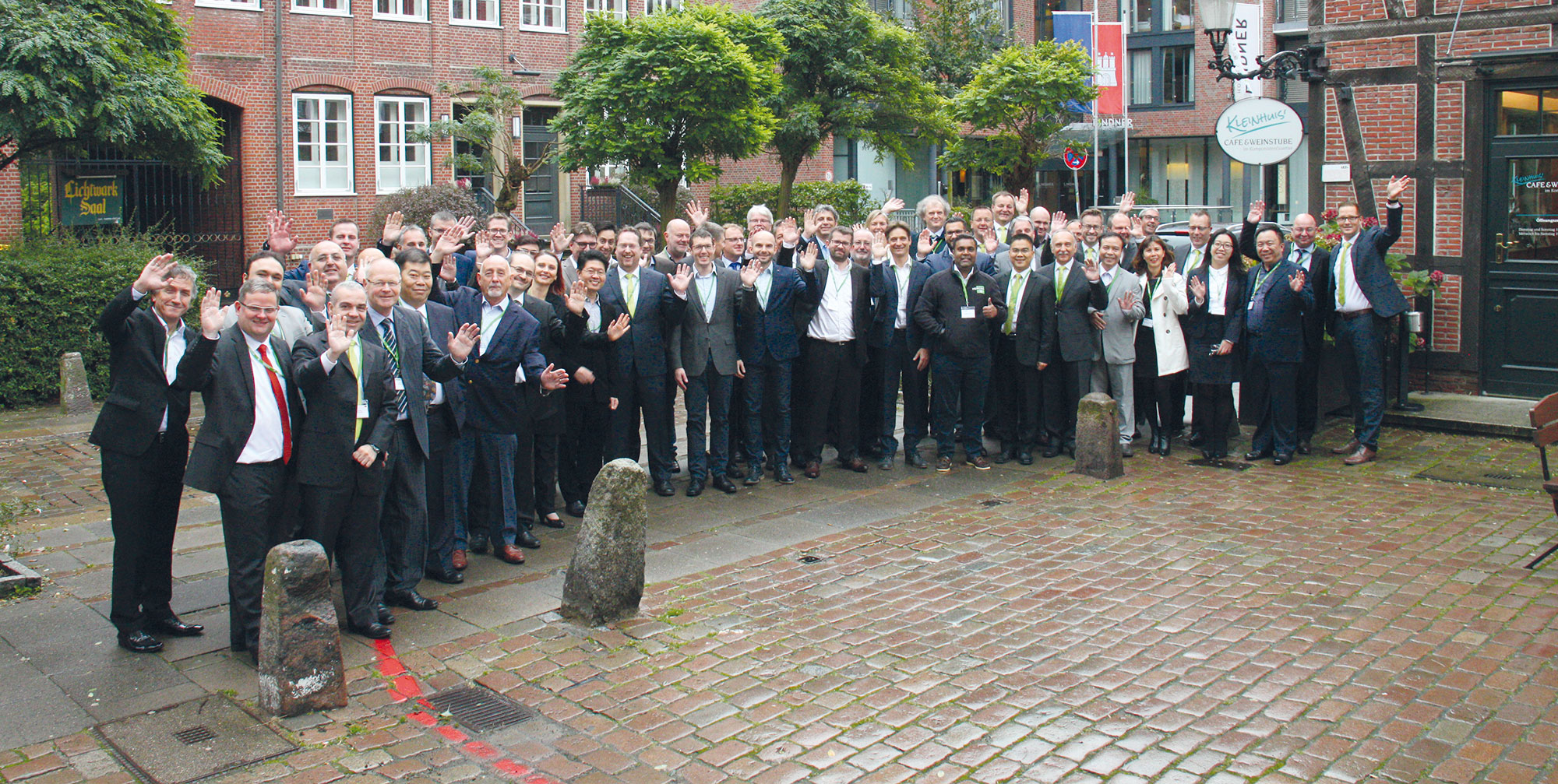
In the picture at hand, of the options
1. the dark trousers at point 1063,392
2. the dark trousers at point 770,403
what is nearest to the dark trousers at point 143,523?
the dark trousers at point 770,403

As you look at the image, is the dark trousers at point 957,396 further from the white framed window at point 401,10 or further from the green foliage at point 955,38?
the green foliage at point 955,38

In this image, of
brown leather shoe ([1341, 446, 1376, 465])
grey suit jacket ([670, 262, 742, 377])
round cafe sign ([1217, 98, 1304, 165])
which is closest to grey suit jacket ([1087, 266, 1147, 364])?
brown leather shoe ([1341, 446, 1376, 465])

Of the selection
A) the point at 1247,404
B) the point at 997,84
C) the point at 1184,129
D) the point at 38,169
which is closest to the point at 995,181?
the point at 1184,129

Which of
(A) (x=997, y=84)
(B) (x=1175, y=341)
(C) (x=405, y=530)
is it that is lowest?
(C) (x=405, y=530)

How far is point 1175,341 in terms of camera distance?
1071 centimetres

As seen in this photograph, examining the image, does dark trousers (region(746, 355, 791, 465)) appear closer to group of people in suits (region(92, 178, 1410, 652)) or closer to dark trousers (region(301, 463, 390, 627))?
group of people in suits (region(92, 178, 1410, 652))

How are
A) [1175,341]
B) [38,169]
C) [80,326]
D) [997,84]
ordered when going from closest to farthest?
1. [1175,341]
2. [80,326]
3. [38,169]
4. [997,84]

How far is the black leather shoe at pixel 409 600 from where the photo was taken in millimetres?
6879

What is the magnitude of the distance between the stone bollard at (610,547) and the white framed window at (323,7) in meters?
24.2

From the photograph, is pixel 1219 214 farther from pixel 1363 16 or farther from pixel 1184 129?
pixel 1363 16

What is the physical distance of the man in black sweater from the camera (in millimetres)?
10266

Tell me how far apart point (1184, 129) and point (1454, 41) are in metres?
35.9

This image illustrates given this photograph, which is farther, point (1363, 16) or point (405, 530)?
point (1363, 16)

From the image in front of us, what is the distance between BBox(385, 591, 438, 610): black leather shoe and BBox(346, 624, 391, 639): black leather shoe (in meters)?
0.39
